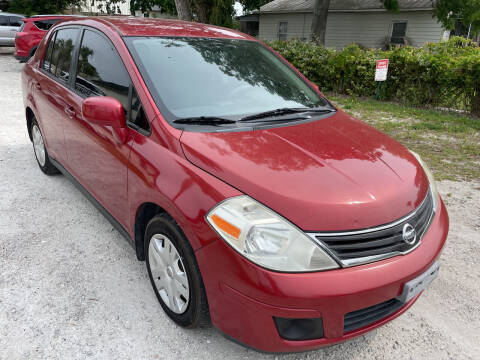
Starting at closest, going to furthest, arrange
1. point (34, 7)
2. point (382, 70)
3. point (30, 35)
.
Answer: point (382, 70) → point (30, 35) → point (34, 7)

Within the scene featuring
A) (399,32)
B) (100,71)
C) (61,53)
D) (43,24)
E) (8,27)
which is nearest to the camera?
(100,71)

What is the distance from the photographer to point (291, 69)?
3.40 m

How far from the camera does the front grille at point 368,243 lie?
69.1 inches

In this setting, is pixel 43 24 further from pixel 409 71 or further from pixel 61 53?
pixel 409 71

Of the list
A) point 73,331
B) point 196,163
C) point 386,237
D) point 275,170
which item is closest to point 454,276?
point 386,237

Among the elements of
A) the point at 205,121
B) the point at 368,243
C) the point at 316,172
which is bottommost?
the point at 368,243

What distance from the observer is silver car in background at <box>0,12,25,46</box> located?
15625 mm

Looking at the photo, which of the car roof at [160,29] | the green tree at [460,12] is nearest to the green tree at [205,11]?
the green tree at [460,12]

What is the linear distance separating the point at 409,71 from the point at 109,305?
815 cm

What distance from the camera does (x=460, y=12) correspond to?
15727mm

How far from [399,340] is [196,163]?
5.29ft

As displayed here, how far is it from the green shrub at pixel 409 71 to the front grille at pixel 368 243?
23.4 ft

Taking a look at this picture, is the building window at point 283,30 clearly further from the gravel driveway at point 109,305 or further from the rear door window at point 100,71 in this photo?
the rear door window at point 100,71

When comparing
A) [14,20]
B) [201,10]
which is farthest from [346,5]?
[14,20]
